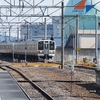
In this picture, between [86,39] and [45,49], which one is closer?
[45,49]

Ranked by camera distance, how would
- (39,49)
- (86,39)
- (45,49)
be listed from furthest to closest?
1. (86,39)
2. (45,49)
3. (39,49)

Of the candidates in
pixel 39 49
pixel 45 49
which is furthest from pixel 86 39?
pixel 39 49

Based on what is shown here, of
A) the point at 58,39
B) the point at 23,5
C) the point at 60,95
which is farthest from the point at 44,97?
the point at 58,39

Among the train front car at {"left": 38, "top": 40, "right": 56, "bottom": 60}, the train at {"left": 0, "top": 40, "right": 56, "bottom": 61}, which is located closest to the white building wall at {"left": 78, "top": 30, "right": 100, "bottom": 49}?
the train at {"left": 0, "top": 40, "right": 56, "bottom": 61}

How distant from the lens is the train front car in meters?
44.3

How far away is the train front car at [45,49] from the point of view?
44.3 meters

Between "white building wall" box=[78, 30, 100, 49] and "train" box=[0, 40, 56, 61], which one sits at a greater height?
"white building wall" box=[78, 30, 100, 49]

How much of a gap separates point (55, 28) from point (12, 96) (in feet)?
282

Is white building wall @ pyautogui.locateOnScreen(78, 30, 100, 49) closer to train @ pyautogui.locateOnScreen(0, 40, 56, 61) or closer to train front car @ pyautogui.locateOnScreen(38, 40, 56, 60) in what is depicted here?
train @ pyautogui.locateOnScreen(0, 40, 56, 61)

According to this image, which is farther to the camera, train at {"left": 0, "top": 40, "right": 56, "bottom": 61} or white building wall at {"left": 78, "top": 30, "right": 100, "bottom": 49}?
white building wall at {"left": 78, "top": 30, "right": 100, "bottom": 49}

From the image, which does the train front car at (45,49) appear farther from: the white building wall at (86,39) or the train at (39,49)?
the white building wall at (86,39)

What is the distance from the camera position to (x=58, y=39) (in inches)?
3686

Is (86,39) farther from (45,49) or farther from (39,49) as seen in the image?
(39,49)

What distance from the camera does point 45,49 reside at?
44594 mm
